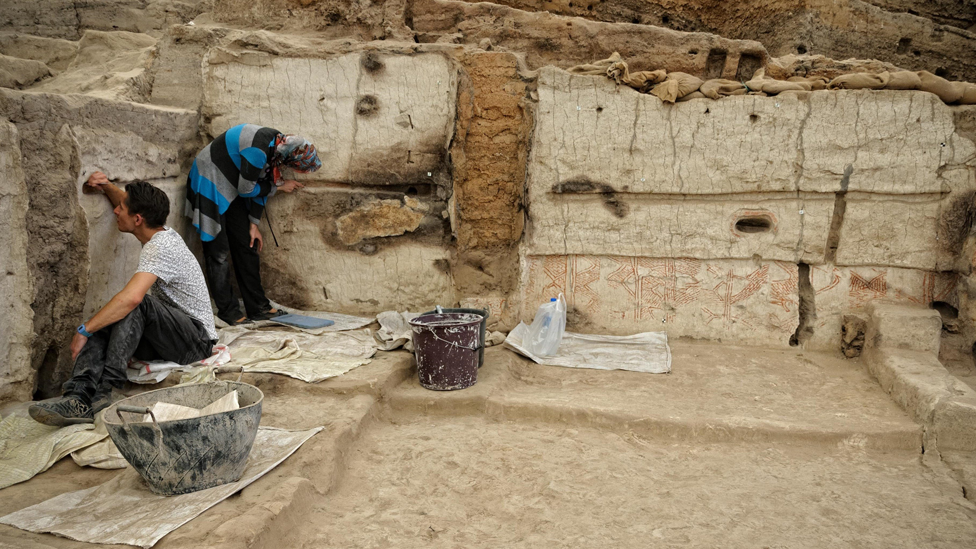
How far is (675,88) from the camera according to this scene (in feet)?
14.1

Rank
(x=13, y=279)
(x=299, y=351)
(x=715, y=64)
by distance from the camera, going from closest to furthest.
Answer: (x=13, y=279) → (x=299, y=351) → (x=715, y=64)

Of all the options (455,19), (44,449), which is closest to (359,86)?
(455,19)

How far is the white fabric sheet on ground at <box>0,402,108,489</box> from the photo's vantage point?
8.63 feet

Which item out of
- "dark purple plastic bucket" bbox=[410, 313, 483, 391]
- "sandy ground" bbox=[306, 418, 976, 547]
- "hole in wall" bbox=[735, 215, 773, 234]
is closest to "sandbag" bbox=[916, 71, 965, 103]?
"hole in wall" bbox=[735, 215, 773, 234]

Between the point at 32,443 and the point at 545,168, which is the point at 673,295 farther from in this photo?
the point at 32,443

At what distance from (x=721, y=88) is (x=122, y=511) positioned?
13.6 feet

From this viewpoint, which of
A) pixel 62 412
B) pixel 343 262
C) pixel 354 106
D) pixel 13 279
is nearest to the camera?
pixel 62 412

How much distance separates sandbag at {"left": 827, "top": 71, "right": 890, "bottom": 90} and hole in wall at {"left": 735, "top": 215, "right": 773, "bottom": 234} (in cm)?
97

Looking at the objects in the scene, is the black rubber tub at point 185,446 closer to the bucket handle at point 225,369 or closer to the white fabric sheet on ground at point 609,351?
the bucket handle at point 225,369

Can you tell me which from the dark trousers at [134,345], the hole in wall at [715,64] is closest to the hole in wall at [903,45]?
the hole in wall at [715,64]

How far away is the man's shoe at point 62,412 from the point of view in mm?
2832

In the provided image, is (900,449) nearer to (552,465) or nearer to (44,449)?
(552,465)

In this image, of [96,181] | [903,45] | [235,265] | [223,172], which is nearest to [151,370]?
[96,181]

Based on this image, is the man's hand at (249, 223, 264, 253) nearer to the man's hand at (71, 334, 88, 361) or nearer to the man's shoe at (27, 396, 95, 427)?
the man's hand at (71, 334, 88, 361)
